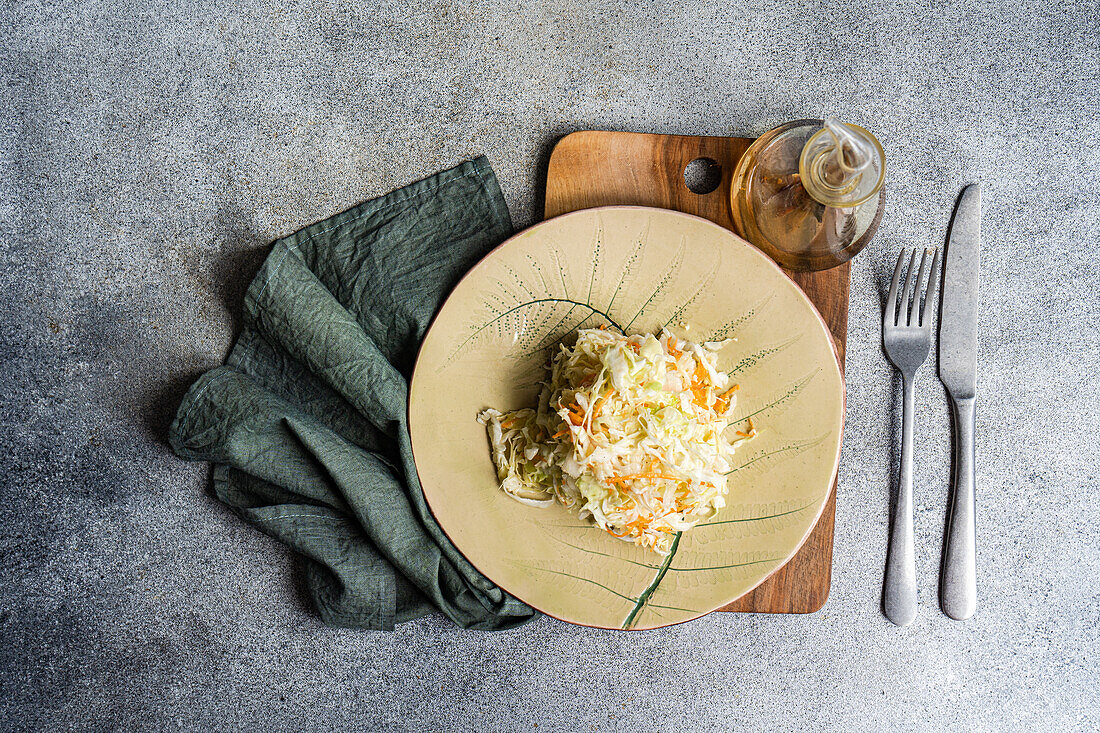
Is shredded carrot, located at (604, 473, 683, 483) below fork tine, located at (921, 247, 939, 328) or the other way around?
below

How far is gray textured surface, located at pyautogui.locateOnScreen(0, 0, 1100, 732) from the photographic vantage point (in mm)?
1529

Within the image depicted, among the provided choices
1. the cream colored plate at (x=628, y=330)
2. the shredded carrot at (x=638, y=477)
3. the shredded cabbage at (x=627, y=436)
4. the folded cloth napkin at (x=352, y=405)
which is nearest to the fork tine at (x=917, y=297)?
the cream colored plate at (x=628, y=330)

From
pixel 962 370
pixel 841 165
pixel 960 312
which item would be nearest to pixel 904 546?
pixel 962 370

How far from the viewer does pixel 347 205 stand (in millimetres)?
1531

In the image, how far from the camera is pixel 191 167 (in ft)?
5.03

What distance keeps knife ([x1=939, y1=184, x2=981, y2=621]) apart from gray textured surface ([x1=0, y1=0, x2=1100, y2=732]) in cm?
4

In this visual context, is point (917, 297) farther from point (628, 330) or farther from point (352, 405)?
point (352, 405)

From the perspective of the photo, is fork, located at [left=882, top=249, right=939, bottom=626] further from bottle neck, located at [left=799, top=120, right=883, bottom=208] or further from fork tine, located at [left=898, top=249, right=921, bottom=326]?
bottle neck, located at [left=799, top=120, right=883, bottom=208]

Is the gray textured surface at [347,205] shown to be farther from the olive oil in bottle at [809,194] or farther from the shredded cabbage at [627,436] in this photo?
the shredded cabbage at [627,436]

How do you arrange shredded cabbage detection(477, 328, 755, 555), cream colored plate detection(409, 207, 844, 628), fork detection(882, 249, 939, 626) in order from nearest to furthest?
shredded cabbage detection(477, 328, 755, 555) → cream colored plate detection(409, 207, 844, 628) → fork detection(882, 249, 939, 626)

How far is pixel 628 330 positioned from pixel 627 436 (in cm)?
26

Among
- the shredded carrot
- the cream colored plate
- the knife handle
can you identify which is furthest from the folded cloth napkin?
the knife handle

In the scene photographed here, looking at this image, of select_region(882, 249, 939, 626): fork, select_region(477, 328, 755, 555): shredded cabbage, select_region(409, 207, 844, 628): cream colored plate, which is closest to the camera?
select_region(477, 328, 755, 555): shredded cabbage

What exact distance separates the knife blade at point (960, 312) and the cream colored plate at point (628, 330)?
33 centimetres
